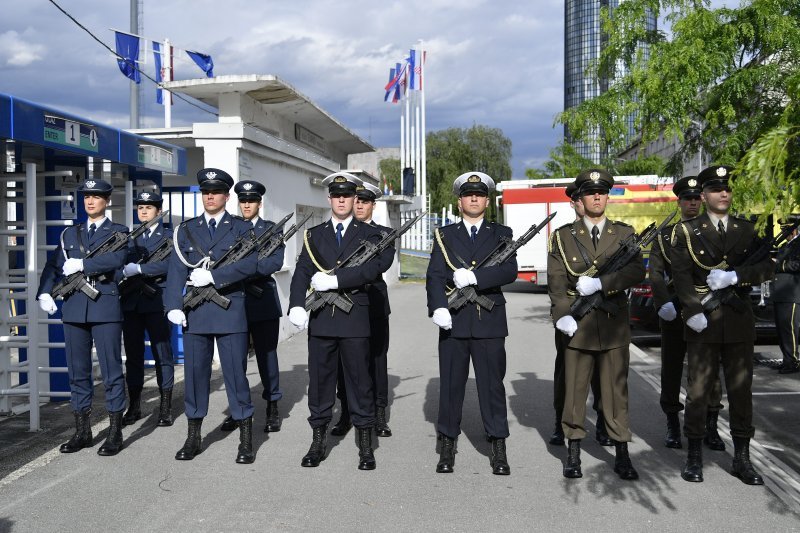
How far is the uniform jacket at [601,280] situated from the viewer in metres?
5.57

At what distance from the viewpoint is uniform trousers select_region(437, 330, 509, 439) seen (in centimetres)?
572

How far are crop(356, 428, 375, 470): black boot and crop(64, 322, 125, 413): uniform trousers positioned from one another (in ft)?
6.37

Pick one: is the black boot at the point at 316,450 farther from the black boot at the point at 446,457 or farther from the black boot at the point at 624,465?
the black boot at the point at 624,465

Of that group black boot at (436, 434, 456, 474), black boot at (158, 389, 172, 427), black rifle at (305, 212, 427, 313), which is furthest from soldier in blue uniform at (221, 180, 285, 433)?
black boot at (436, 434, 456, 474)

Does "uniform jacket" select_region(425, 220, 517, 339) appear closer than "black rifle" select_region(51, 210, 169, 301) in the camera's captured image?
Yes

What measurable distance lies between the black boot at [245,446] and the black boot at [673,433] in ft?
10.4

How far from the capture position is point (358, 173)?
20.1 m

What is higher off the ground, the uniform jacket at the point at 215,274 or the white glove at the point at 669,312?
the uniform jacket at the point at 215,274

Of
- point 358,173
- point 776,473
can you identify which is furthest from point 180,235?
point 358,173

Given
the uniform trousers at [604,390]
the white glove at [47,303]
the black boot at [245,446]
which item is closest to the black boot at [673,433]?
the uniform trousers at [604,390]

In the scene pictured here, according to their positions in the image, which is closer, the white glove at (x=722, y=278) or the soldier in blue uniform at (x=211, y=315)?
the white glove at (x=722, y=278)

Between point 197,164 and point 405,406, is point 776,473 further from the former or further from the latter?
point 197,164

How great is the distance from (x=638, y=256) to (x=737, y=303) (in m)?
0.71

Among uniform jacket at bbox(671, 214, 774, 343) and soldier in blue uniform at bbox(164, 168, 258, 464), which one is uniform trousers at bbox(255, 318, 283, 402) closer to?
soldier in blue uniform at bbox(164, 168, 258, 464)
